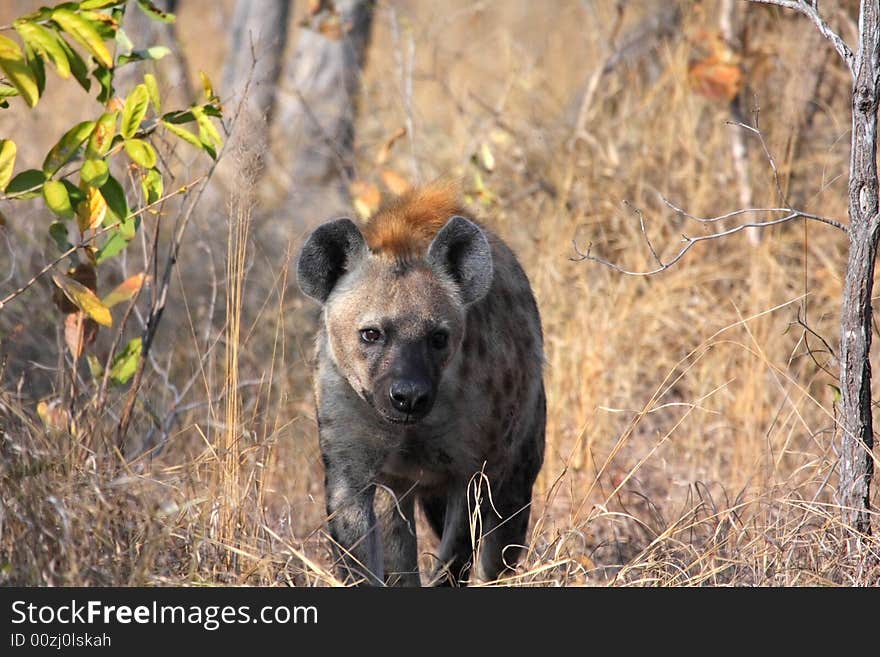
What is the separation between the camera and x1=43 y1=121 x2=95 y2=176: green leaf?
329 cm

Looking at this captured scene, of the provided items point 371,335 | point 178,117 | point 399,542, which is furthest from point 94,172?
point 399,542

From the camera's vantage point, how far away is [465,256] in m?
3.79

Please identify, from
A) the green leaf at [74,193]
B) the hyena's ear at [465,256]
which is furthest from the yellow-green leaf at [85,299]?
the hyena's ear at [465,256]

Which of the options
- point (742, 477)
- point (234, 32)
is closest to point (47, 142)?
point (234, 32)

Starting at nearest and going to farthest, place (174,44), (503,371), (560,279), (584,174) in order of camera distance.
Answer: (503,371), (560,279), (584,174), (174,44)

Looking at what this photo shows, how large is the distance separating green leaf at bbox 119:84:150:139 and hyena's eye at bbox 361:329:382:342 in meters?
0.84

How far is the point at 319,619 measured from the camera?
9.93 ft

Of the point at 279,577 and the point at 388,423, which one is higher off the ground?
the point at 388,423

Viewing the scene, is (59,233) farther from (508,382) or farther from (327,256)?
(508,382)

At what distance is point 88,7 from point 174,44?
13.2 ft

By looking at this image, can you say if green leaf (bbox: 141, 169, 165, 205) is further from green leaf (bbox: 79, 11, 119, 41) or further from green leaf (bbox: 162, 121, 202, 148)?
green leaf (bbox: 79, 11, 119, 41)

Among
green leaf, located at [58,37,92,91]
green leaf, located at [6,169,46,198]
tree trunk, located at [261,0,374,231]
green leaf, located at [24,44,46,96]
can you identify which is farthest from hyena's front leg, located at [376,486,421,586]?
tree trunk, located at [261,0,374,231]

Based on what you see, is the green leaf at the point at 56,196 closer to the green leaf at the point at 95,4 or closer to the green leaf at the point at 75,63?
the green leaf at the point at 75,63

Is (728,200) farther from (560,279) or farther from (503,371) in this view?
(503,371)
